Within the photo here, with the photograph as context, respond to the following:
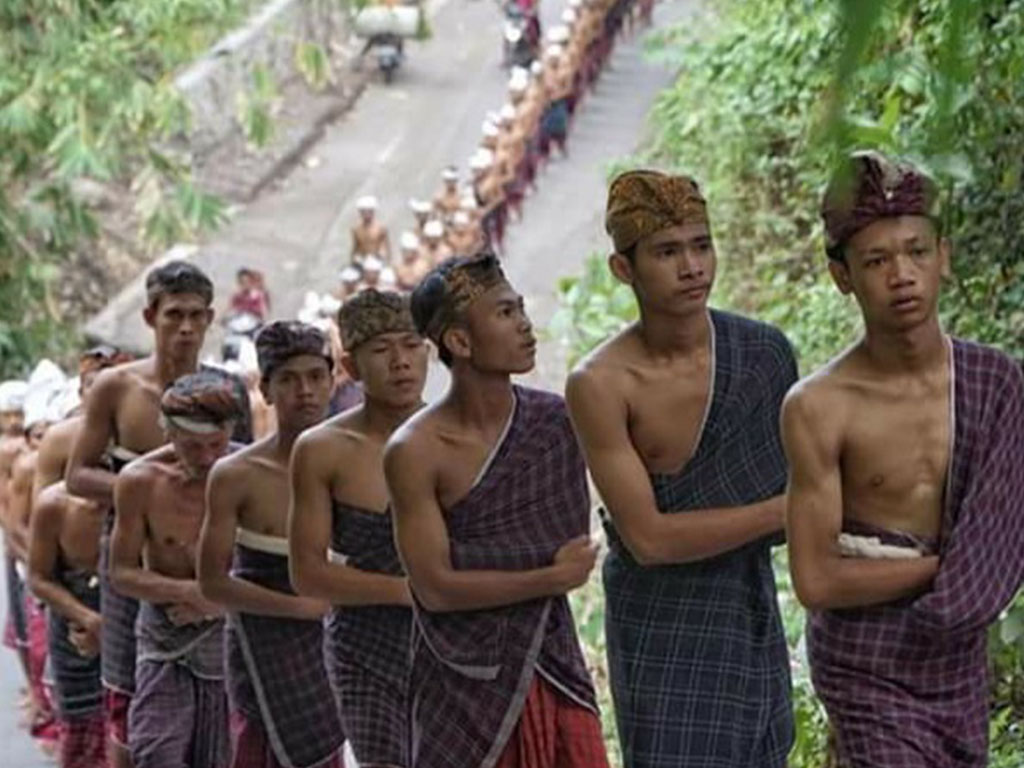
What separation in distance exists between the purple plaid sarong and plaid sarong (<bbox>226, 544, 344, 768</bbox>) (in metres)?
0.73

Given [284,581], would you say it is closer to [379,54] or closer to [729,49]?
[729,49]

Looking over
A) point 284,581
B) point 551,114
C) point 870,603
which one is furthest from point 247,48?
point 870,603

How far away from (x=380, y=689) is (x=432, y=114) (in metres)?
21.3

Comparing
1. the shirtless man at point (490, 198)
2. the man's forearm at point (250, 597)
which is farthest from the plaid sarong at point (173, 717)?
the shirtless man at point (490, 198)

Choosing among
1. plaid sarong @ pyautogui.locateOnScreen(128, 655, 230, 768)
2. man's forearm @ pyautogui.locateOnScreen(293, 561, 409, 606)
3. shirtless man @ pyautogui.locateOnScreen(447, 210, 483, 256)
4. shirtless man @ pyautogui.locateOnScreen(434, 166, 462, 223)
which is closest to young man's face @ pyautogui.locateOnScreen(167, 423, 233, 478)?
plaid sarong @ pyautogui.locateOnScreen(128, 655, 230, 768)

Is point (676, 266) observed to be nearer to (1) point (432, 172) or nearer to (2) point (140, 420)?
(2) point (140, 420)

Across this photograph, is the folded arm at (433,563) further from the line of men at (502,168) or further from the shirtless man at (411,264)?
the shirtless man at (411,264)

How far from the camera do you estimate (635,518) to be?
18.7 feet

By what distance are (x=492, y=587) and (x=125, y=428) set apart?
9.56 feet

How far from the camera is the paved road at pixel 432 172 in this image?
72.9 feet

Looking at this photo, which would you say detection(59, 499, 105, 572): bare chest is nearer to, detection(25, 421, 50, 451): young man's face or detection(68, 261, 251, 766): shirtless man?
detection(68, 261, 251, 766): shirtless man

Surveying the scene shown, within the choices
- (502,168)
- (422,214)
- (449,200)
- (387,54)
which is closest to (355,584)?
(422,214)

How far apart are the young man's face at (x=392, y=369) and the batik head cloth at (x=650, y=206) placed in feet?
3.49

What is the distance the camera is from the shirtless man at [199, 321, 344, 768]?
7289 millimetres
